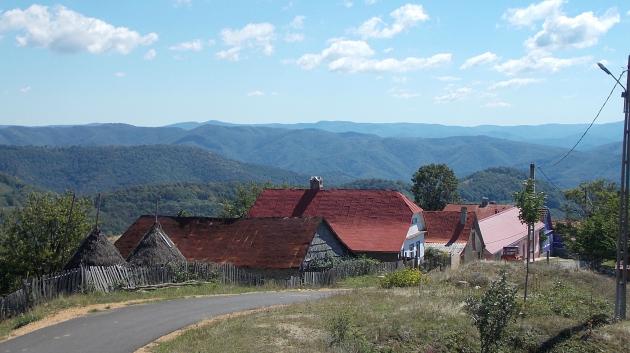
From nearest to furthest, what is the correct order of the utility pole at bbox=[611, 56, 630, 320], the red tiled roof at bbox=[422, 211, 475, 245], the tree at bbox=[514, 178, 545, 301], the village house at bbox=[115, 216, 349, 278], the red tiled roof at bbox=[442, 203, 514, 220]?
the utility pole at bbox=[611, 56, 630, 320]
the tree at bbox=[514, 178, 545, 301]
the village house at bbox=[115, 216, 349, 278]
the red tiled roof at bbox=[422, 211, 475, 245]
the red tiled roof at bbox=[442, 203, 514, 220]

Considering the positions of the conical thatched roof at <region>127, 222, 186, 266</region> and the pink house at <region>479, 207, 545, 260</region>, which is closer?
the conical thatched roof at <region>127, 222, 186, 266</region>

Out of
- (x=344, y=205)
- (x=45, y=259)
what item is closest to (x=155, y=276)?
(x=45, y=259)

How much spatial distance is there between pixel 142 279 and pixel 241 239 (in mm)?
12092

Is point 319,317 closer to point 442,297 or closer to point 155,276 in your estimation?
point 442,297

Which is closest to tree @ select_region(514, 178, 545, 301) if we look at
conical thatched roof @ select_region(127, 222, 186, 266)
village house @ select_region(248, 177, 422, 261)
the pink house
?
conical thatched roof @ select_region(127, 222, 186, 266)

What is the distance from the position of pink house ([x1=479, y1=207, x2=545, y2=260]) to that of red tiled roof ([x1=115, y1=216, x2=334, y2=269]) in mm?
22861

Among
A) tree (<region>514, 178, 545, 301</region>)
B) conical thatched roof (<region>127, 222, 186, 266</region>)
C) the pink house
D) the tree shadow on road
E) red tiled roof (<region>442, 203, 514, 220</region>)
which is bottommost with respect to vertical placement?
the pink house

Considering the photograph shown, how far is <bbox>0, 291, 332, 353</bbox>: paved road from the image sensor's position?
18570mm

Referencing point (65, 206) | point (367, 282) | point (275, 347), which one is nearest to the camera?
point (275, 347)

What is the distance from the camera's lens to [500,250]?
197ft

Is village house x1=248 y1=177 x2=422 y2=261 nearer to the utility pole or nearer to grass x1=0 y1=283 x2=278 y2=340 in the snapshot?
grass x1=0 y1=283 x2=278 y2=340

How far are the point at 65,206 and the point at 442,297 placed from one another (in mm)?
29685

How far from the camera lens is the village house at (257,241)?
128ft

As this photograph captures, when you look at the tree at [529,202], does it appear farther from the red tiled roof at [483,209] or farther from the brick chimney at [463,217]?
the red tiled roof at [483,209]
